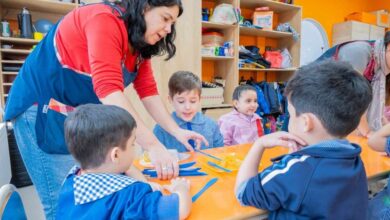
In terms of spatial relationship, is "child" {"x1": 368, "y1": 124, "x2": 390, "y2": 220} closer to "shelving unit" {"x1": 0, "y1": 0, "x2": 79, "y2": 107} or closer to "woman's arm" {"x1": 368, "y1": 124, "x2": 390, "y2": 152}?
"woman's arm" {"x1": 368, "y1": 124, "x2": 390, "y2": 152}

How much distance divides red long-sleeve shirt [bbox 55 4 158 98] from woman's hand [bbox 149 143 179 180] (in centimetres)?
23

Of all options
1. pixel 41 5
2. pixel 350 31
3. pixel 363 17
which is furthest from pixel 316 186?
pixel 363 17

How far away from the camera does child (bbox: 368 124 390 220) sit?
1026mm

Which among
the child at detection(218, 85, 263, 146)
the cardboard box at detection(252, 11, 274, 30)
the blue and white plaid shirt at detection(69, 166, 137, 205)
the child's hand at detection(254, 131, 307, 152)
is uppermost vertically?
the cardboard box at detection(252, 11, 274, 30)

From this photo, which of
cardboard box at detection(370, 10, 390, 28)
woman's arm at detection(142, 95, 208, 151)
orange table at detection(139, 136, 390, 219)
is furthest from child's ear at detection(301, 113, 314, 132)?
cardboard box at detection(370, 10, 390, 28)

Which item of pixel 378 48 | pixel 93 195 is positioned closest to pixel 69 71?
pixel 93 195

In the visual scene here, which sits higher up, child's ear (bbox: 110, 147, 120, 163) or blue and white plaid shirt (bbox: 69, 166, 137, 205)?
child's ear (bbox: 110, 147, 120, 163)

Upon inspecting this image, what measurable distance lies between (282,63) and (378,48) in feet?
9.16

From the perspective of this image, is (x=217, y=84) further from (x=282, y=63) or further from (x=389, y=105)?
(x=389, y=105)

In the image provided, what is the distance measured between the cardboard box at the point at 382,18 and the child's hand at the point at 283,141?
230 inches

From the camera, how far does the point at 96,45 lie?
2.93 feet

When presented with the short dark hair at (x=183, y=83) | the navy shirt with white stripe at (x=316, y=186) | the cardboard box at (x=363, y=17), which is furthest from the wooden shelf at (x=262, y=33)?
the navy shirt with white stripe at (x=316, y=186)

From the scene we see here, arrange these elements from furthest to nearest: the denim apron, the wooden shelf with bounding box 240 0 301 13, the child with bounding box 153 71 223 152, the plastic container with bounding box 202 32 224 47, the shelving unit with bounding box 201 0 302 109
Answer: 1. the wooden shelf with bounding box 240 0 301 13
2. the shelving unit with bounding box 201 0 302 109
3. the plastic container with bounding box 202 32 224 47
4. the child with bounding box 153 71 223 152
5. the denim apron

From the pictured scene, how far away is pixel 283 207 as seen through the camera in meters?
0.74
